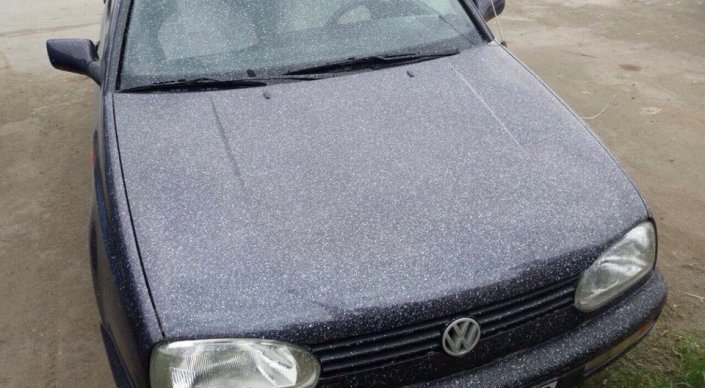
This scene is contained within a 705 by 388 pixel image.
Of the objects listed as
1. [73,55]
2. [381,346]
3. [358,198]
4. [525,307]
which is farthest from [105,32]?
[525,307]

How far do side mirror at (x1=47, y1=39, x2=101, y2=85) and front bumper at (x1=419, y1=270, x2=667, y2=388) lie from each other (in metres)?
2.13

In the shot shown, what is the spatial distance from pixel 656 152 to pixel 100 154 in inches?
133

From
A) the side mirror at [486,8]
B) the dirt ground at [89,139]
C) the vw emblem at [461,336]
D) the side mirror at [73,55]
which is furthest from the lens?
the side mirror at [486,8]

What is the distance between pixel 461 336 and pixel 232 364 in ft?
1.99

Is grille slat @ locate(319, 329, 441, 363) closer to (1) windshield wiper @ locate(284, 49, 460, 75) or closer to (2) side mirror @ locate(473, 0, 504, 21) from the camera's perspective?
(1) windshield wiper @ locate(284, 49, 460, 75)

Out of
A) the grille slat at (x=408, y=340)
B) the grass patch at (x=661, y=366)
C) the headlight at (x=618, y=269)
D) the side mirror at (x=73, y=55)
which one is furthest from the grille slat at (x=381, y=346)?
the side mirror at (x=73, y=55)

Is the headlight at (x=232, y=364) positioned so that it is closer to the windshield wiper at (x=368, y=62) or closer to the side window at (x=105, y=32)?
the windshield wiper at (x=368, y=62)

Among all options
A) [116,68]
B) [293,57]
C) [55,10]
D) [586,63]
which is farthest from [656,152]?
[55,10]

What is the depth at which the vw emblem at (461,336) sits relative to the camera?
1.81 m

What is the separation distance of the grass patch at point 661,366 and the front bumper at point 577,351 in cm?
38

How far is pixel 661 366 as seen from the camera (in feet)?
8.62

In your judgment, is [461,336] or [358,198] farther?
[358,198]

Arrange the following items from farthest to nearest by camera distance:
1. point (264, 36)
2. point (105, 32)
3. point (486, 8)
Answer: point (486, 8) → point (105, 32) → point (264, 36)

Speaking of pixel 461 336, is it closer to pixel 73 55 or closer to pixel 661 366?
pixel 661 366
